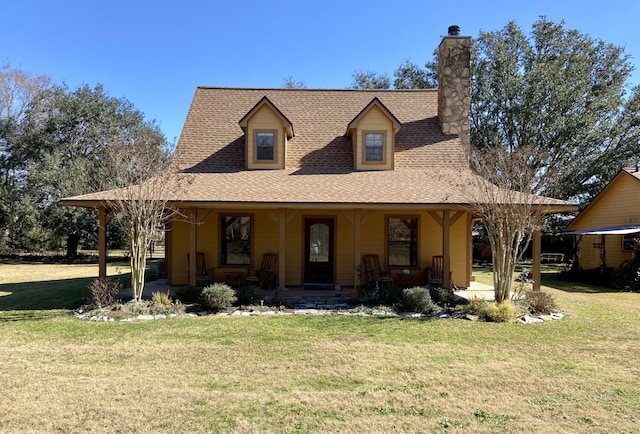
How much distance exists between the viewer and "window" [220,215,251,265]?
1280 cm

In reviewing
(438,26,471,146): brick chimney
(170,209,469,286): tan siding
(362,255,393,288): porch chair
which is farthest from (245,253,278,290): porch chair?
(438,26,471,146): brick chimney

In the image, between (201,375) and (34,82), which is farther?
(34,82)

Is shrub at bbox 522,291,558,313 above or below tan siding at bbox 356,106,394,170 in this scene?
below

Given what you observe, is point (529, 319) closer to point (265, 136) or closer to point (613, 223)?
point (265, 136)

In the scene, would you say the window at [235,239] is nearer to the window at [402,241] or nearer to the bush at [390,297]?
the window at [402,241]

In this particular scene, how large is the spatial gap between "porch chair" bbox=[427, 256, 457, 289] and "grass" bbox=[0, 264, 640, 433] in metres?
2.67

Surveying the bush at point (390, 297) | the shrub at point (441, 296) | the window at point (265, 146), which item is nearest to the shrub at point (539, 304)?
the shrub at point (441, 296)

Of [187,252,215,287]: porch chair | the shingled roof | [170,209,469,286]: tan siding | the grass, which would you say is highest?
the shingled roof

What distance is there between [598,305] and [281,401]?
1032 cm

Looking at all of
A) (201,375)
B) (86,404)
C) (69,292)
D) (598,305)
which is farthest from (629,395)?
(69,292)

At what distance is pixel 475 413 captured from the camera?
444 centimetres

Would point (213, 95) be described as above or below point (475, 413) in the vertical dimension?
above

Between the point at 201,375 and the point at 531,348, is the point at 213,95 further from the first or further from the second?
the point at 531,348

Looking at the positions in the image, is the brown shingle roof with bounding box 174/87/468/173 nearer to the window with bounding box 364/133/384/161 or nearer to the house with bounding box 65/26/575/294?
the house with bounding box 65/26/575/294
